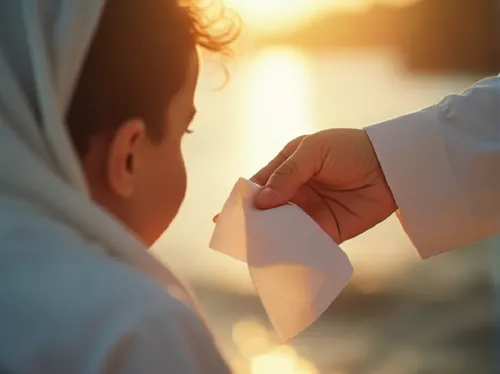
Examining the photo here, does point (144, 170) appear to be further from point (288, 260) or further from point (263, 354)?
point (263, 354)

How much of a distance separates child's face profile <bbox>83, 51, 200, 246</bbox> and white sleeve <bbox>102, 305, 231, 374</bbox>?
152 millimetres

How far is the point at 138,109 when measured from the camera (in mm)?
621

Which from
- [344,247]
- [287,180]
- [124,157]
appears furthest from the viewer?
[344,247]

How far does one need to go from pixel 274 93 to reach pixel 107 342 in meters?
1.43

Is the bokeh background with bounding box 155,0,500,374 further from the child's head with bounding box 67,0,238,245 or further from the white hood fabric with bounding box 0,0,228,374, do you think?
the white hood fabric with bounding box 0,0,228,374

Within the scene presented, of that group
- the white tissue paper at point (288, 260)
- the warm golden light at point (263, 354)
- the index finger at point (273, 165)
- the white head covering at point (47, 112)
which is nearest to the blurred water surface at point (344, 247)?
the warm golden light at point (263, 354)

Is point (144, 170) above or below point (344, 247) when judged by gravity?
above

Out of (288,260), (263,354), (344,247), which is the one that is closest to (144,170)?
(288,260)

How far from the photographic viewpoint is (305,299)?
71cm

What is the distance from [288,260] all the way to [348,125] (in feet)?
3.56

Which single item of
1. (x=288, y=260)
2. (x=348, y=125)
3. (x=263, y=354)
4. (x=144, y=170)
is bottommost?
(x=263, y=354)

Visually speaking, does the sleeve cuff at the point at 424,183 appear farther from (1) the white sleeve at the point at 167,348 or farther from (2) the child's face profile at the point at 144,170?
(1) the white sleeve at the point at 167,348

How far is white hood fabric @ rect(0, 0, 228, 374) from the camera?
452mm

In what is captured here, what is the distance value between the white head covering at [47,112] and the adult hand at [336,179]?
25 cm
